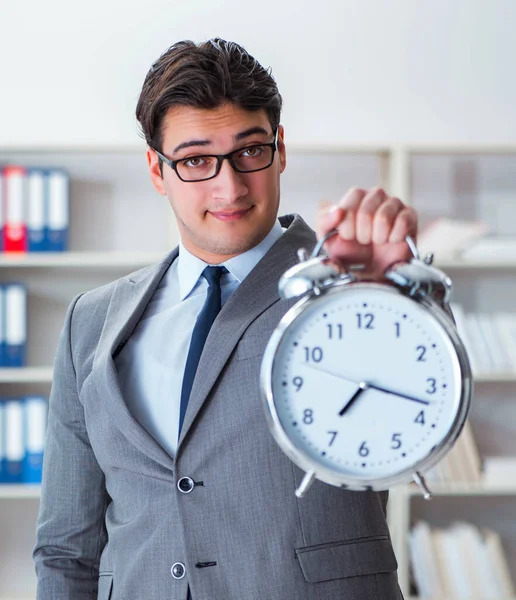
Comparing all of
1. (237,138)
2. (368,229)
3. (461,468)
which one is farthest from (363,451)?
(461,468)

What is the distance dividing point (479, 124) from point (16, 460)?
2269 millimetres

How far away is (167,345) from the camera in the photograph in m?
1.44

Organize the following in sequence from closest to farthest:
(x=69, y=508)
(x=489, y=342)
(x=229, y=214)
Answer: (x=229, y=214) < (x=69, y=508) < (x=489, y=342)

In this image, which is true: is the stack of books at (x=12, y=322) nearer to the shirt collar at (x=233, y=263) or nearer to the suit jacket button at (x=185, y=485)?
the shirt collar at (x=233, y=263)

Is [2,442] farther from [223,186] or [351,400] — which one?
[351,400]

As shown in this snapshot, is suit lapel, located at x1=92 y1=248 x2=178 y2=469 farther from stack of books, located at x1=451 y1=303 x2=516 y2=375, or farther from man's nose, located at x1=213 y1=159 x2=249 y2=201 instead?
stack of books, located at x1=451 y1=303 x2=516 y2=375

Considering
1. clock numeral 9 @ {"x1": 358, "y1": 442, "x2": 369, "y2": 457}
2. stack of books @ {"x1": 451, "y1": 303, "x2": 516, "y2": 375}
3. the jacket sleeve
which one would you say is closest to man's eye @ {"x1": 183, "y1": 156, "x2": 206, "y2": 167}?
the jacket sleeve

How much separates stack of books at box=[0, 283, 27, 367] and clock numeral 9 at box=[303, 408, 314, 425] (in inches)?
97.9

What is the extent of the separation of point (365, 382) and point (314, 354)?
0.20 feet

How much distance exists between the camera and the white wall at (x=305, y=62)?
363cm

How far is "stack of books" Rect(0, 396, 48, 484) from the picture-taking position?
323 cm

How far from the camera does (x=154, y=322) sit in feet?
4.84

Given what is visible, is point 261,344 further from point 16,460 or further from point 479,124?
point 479,124

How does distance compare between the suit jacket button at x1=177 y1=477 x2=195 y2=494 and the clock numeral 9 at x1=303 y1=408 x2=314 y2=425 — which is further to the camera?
the suit jacket button at x1=177 y1=477 x2=195 y2=494
